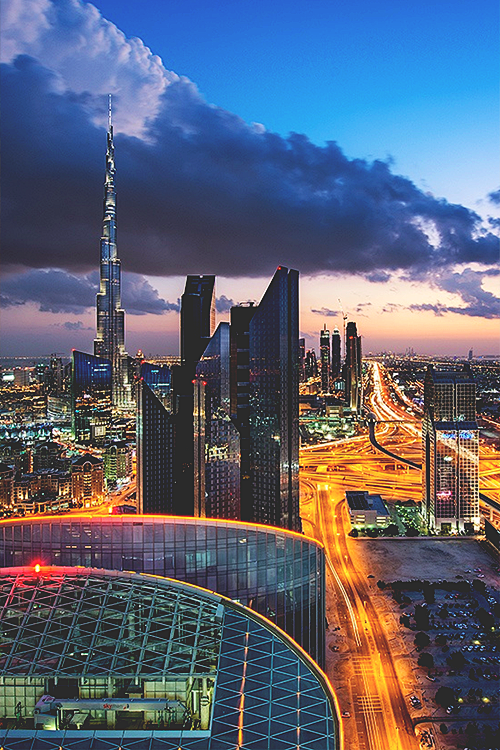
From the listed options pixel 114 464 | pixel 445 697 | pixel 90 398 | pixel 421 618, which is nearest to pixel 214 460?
pixel 421 618

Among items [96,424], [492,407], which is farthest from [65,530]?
[492,407]

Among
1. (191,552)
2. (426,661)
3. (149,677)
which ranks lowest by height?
(426,661)

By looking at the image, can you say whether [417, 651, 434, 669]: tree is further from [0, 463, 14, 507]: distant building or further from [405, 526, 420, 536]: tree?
[0, 463, 14, 507]: distant building

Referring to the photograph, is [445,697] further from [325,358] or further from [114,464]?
[325,358]

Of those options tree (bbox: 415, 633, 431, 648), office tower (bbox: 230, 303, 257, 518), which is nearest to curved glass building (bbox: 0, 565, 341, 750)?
tree (bbox: 415, 633, 431, 648)

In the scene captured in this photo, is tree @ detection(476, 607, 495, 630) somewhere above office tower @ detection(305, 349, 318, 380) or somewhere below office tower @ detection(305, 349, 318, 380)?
below
